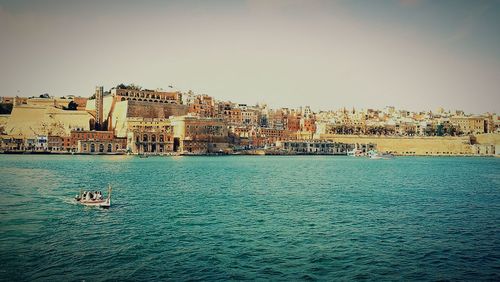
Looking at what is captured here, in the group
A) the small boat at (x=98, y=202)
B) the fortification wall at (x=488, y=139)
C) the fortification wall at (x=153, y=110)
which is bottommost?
the small boat at (x=98, y=202)

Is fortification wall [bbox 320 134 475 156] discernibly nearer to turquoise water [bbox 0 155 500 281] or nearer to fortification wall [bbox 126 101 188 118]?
fortification wall [bbox 126 101 188 118]

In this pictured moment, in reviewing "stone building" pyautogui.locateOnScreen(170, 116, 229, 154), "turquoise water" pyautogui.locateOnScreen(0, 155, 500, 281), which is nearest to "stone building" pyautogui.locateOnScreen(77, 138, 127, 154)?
"stone building" pyautogui.locateOnScreen(170, 116, 229, 154)

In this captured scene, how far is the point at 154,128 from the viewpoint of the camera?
252 feet

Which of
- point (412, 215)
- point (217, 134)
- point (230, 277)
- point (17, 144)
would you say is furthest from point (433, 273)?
point (17, 144)

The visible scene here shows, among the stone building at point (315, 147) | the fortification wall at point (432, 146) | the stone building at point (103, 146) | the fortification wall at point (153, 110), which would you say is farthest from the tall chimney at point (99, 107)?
the fortification wall at point (432, 146)

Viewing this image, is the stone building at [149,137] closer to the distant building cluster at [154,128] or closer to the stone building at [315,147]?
the distant building cluster at [154,128]

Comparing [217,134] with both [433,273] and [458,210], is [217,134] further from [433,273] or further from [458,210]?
[433,273]

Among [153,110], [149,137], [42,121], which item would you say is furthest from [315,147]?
[42,121]

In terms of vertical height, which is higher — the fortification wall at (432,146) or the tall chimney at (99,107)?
the tall chimney at (99,107)

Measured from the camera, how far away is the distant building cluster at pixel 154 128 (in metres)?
71.8

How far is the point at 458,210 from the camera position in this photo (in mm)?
18672

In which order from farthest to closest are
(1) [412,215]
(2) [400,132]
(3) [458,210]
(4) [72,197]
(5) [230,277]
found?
(2) [400,132]
(4) [72,197]
(3) [458,210]
(1) [412,215]
(5) [230,277]

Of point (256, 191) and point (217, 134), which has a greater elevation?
point (217, 134)

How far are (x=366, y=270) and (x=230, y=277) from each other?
3168 millimetres
